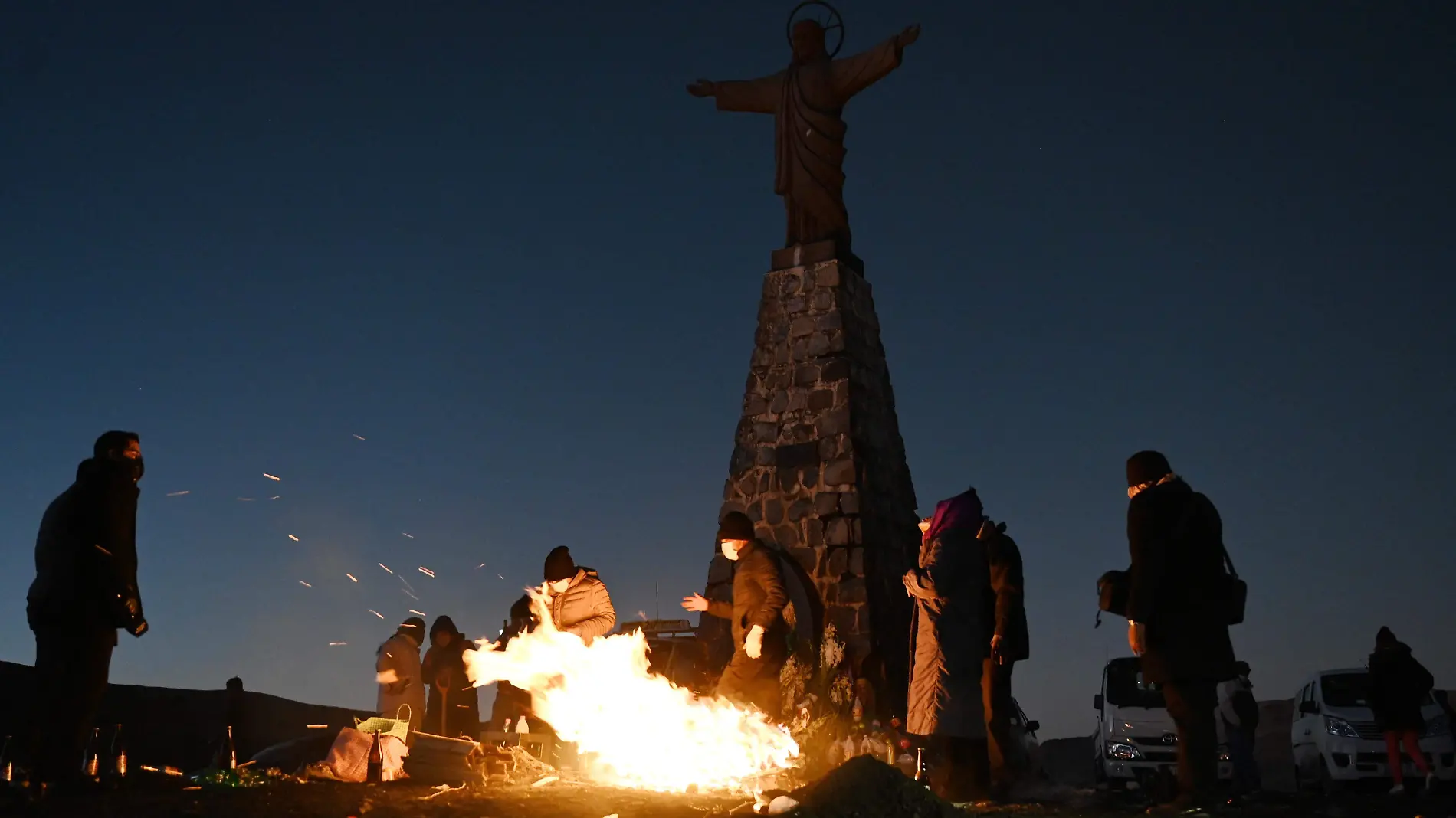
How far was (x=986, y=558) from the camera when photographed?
27.7 ft

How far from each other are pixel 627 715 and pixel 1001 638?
2.86 m

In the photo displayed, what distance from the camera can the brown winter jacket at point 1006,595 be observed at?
8.43 m

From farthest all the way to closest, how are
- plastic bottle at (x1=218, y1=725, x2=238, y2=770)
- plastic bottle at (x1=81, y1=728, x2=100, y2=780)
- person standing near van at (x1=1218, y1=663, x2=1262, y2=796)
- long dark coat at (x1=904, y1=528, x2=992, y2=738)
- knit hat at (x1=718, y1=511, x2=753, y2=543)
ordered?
person standing near van at (x1=1218, y1=663, x2=1262, y2=796) < knit hat at (x1=718, y1=511, x2=753, y2=543) < long dark coat at (x1=904, y1=528, x2=992, y2=738) < plastic bottle at (x1=218, y1=725, x2=238, y2=770) < plastic bottle at (x1=81, y1=728, x2=100, y2=780)

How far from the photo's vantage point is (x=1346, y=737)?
39.9 feet

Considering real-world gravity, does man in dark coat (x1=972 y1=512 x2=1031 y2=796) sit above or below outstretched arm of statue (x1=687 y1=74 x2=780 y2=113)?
below

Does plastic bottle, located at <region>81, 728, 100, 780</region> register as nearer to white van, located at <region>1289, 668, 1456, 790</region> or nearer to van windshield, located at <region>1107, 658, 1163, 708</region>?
van windshield, located at <region>1107, 658, 1163, 708</region>

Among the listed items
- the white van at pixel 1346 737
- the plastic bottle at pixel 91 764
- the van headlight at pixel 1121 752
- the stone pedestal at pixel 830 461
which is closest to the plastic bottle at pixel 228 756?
the plastic bottle at pixel 91 764

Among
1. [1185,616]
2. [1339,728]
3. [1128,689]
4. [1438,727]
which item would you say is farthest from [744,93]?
[1438,727]

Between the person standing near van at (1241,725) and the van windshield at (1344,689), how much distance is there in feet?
8.65

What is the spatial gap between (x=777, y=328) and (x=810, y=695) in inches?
167

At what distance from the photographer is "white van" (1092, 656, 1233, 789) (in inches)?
488

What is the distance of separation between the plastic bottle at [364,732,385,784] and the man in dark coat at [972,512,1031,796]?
427 centimetres

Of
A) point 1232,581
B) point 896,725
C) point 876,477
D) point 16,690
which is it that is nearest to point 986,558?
point 1232,581

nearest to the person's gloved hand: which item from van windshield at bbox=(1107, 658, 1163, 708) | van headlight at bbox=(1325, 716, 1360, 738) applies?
van windshield at bbox=(1107, 658, 1163, 708)
